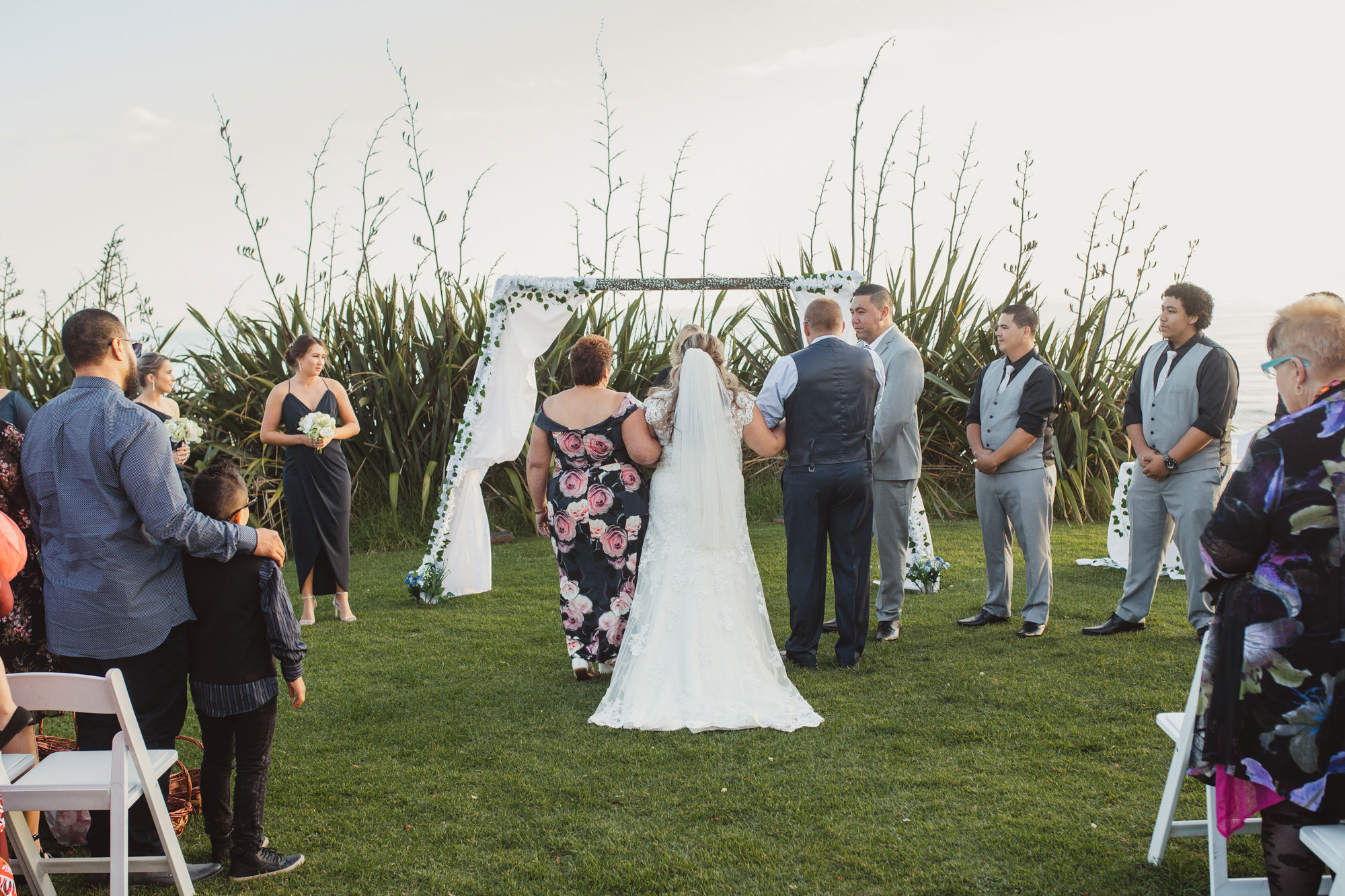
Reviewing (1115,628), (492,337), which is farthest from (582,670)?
(1115,628)

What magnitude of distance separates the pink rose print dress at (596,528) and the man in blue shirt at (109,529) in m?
1.91

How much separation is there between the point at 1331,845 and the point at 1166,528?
317cm

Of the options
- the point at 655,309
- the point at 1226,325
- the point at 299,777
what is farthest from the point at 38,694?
the point at 1226,325

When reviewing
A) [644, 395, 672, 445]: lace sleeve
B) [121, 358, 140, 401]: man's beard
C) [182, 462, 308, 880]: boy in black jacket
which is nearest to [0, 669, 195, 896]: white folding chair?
[182, 462, 308, 880]: boy in black jacket

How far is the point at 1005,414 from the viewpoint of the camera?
480 centimetres

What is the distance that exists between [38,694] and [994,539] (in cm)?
435

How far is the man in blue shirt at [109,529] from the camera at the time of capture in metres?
2.42

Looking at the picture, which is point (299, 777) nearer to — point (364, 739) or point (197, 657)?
point (364, 739)

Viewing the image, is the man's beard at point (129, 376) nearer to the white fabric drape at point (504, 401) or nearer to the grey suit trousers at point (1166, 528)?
the white fabric drape at point (504, 401)

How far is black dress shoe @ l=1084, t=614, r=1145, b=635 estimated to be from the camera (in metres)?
4.75

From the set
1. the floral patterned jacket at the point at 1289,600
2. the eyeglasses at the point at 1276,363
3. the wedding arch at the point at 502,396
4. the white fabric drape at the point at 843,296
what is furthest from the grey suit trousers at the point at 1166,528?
the floral patterned jacket at the point at 1289,600

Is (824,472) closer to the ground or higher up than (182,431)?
closer to the ground

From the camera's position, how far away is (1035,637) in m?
4.78

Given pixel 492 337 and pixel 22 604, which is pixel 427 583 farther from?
pixel 22 604
